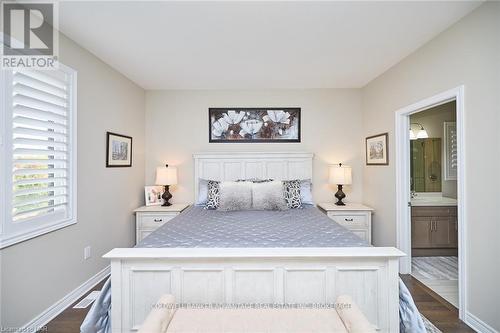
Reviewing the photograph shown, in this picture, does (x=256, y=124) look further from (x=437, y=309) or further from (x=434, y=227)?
(x=437, y=309)

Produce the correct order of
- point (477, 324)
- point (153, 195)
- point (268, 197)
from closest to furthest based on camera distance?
1. point (477, 324)
2. point (268, 197)
3. point (153, 195)

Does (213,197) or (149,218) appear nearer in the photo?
(213,197)

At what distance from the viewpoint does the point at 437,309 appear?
2305 mm

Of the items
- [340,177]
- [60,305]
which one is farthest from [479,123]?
[60,305]

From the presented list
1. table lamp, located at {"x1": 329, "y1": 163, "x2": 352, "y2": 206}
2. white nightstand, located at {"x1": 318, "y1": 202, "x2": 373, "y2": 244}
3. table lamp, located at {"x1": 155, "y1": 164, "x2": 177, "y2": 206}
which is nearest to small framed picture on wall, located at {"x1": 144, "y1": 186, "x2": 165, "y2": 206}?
table lamp, located at {"x1": 155, "y1": 164, "x2": 177, "y2": 206}

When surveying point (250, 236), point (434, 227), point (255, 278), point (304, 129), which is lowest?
point (434, 227)

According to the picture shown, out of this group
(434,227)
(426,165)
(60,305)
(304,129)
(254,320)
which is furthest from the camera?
(426,165)

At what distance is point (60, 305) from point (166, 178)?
6.36 ft

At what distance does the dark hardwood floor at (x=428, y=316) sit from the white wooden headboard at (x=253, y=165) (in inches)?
81.2

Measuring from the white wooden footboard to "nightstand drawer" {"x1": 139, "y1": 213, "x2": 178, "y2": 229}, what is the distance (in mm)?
1937

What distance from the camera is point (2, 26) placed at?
181cm

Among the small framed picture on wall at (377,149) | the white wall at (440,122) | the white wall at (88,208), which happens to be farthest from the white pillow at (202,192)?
the white wall at (440,122)

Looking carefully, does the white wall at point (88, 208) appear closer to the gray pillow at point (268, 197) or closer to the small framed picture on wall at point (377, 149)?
the gray pillow at point (268, 197)

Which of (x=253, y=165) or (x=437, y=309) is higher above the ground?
(x=253, y=165)
